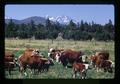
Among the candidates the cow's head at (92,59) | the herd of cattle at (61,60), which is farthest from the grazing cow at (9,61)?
the cow's head at (92,59)

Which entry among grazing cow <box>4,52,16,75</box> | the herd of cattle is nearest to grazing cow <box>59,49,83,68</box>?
the herd of cattle

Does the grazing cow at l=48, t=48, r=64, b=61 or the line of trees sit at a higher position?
the line of trees

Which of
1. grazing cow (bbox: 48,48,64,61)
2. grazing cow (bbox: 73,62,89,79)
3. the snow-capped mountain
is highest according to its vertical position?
the snow-capped mountain

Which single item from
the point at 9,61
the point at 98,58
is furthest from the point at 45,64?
the point at 98,58

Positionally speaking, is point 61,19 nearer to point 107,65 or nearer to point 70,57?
point 70,57

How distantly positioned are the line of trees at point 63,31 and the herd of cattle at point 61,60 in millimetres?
97

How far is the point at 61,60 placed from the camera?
1.52 metres

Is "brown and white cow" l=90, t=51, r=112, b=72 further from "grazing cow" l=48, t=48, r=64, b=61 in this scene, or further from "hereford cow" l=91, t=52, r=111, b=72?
"grazing cow" l=48, t=48, r=64, b=61

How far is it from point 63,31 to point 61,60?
0.20 meters

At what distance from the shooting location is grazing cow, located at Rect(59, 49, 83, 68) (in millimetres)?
1494

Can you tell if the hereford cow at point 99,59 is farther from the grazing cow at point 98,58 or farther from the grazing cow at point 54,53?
the grazing cow at point 54,53

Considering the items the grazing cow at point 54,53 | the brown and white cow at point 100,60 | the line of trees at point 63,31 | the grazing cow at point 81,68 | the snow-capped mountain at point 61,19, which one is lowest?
the grazing cow at point 81,68

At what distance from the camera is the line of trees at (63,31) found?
148cm
